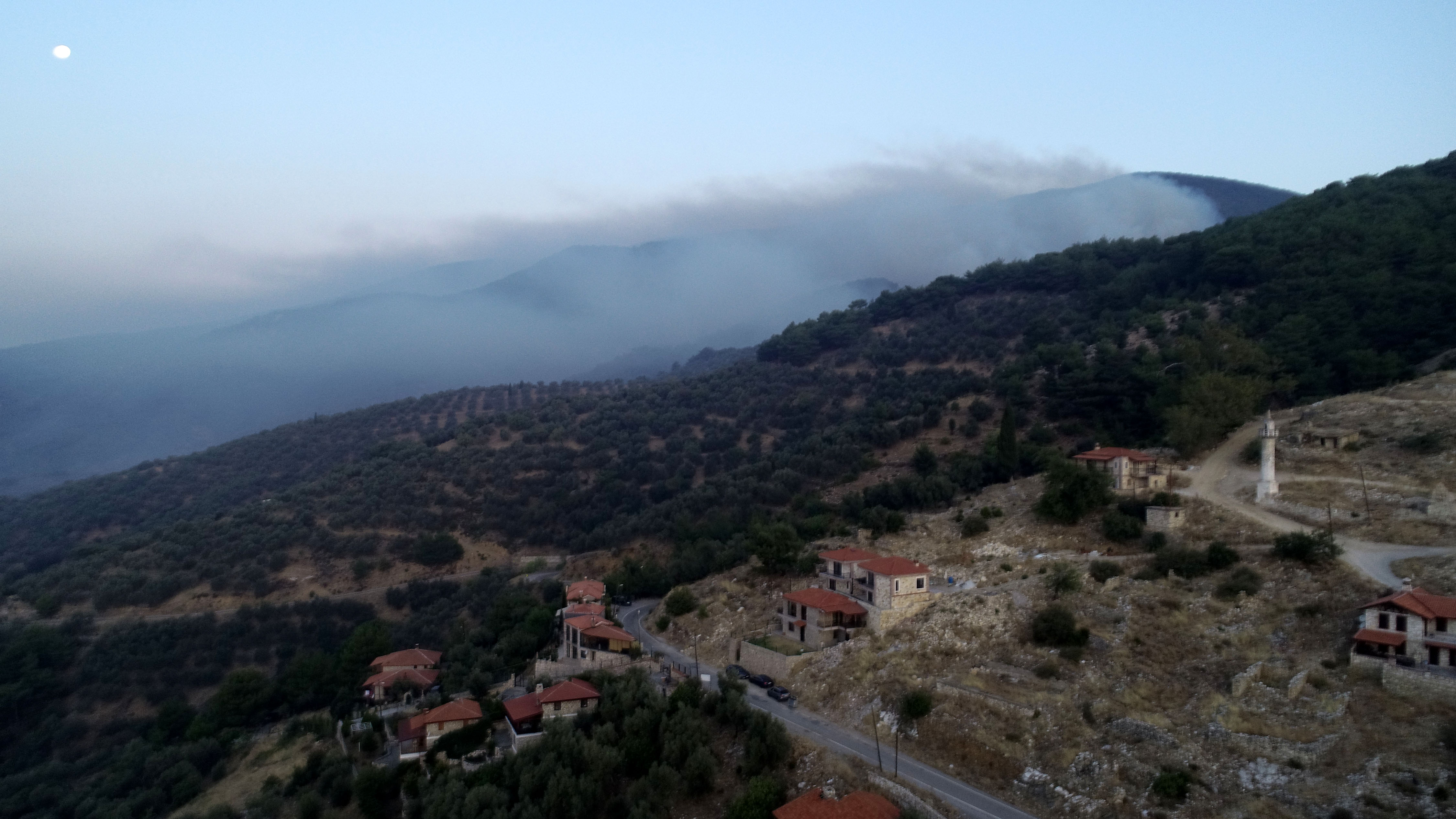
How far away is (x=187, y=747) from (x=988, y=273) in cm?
6835

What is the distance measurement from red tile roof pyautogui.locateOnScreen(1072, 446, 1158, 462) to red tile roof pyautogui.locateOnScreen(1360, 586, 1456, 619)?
39.3 feet

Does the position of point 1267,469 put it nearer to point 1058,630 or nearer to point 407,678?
point 1058,630

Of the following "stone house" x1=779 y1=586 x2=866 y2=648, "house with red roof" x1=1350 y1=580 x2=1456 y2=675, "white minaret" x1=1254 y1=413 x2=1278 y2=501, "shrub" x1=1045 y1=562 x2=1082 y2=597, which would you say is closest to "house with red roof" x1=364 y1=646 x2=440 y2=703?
"stone house" x1=779 y1=586 x2=866 y2=648

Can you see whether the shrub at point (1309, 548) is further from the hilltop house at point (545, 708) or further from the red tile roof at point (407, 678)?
the red tile roof at point (407, 678)

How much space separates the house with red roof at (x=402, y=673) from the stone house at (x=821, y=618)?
48.6 feet

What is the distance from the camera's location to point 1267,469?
27391mm

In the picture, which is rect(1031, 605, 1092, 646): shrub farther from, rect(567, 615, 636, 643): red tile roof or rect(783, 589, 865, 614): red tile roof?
rect(567, 615, 636, 643): red tile roof

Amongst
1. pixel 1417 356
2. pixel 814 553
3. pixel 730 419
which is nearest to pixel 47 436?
pixel 730 419

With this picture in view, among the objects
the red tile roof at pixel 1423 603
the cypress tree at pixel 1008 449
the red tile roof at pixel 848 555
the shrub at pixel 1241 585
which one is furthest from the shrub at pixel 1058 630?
the cypress tree at pixel 1008 449

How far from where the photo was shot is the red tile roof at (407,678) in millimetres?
31078

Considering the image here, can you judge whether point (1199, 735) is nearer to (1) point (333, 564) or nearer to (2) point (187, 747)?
(2) point (187, 747)

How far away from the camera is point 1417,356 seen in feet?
124

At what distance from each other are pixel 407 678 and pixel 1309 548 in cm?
3103

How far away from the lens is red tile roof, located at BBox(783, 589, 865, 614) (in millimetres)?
24750
